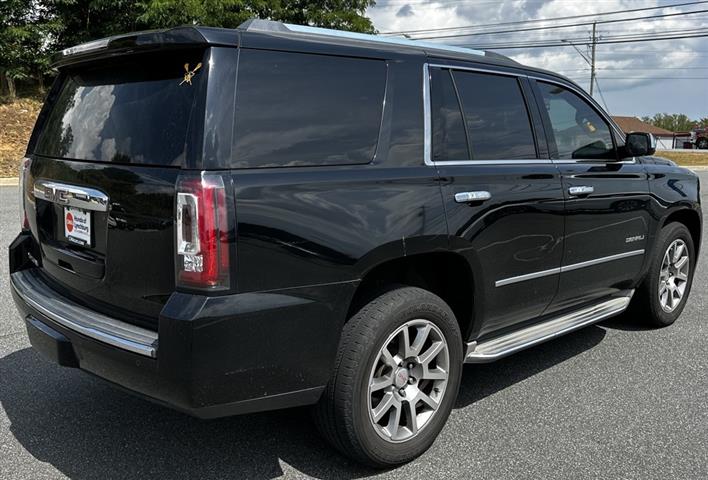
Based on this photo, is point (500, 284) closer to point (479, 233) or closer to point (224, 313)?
point (479, 233)

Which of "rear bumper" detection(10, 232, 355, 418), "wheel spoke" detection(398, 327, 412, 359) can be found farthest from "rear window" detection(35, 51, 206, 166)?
"wheel spoke" detection(398, 327, 412, 359)

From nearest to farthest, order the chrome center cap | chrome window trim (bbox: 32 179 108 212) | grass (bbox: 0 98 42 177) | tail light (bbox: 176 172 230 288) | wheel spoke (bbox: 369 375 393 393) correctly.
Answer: tail light (bbox: 176 172 230 288) → chrome window trim (bbox: 32 179 108 212) → wheel spoke (bbox: 369 375 393 393) → the chrome center cap → grass (bbox: 0 98 42 177)

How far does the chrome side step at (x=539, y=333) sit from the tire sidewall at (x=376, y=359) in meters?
0.25

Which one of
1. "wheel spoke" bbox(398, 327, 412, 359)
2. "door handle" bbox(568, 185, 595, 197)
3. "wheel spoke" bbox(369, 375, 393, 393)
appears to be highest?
"door handle" bbox(568, 185, 595, 197)

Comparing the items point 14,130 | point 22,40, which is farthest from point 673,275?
point 22,40

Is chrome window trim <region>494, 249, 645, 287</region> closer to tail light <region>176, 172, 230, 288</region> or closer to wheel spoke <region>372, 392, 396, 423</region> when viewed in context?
wheel spoke <region>372, 392, 396, 423</region>

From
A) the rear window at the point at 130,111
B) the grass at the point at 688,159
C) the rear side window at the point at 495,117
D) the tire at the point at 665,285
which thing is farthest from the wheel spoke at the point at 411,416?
the grass at the point at 688,159

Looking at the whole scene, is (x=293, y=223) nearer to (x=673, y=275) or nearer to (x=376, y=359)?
(x=376, y=359)

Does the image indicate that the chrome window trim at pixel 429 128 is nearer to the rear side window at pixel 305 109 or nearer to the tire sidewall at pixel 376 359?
the rear side window at pixel 305 109

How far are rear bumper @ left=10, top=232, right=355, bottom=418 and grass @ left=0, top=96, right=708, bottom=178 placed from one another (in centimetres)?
1554

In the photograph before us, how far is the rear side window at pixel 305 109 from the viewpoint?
2623 millimetres

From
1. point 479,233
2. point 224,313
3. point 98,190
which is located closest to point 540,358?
point 479,233

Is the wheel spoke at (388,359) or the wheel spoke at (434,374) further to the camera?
the wheel spoke at (434,374)

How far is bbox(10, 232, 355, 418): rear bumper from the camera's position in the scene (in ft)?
8.05
